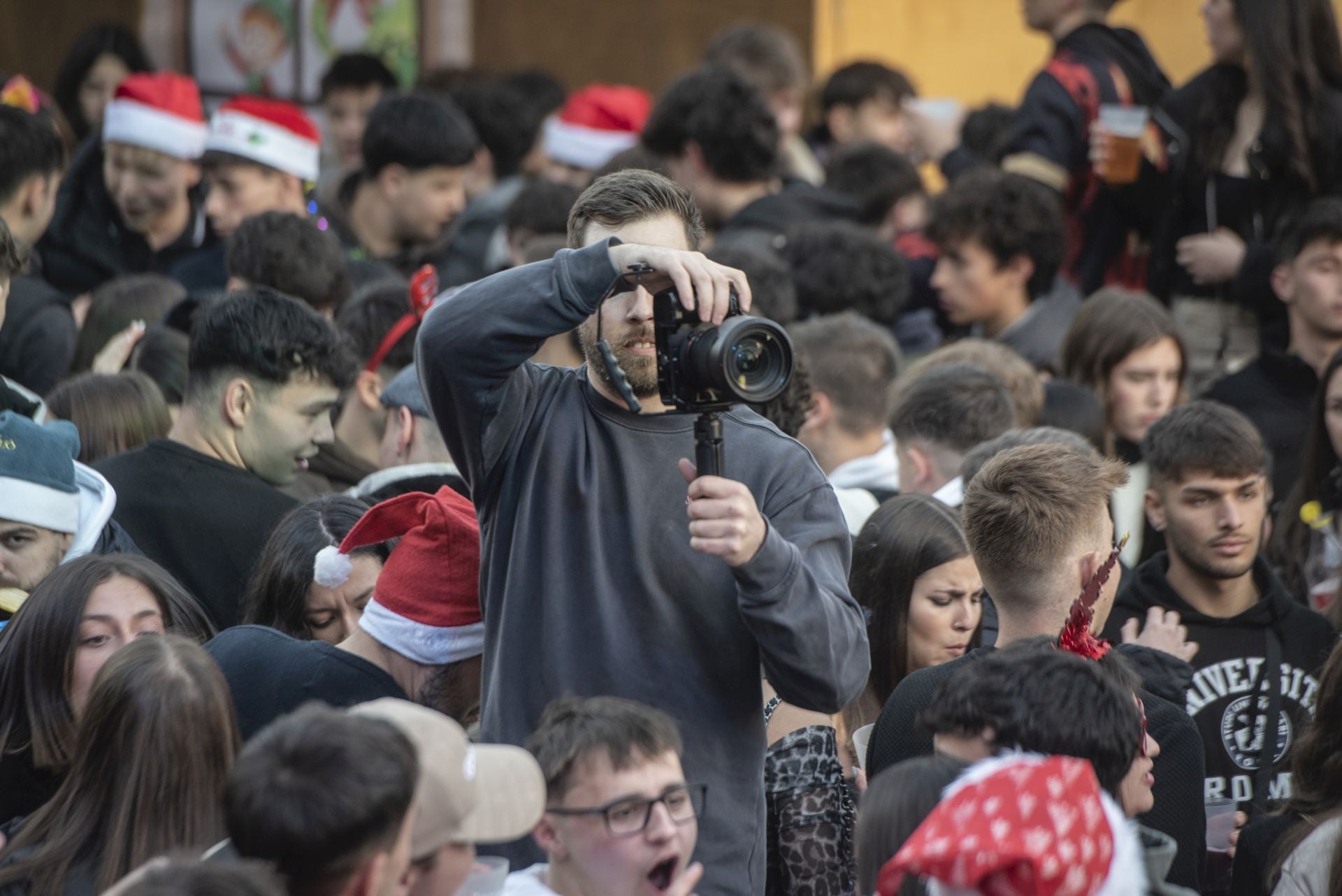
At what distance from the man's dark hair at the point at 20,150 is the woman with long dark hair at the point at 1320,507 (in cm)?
371

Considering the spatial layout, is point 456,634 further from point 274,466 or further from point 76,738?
point 274,466

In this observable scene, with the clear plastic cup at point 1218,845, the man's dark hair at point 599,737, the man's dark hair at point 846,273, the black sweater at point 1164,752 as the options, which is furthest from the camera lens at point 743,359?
the man's dark hair at point 846,273

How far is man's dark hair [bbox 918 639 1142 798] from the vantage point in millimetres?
2471

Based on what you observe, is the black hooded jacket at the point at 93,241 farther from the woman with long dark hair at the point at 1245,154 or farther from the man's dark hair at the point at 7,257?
the woman with long dark hair at the point at 1245,154

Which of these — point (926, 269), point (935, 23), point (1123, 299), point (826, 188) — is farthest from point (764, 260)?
point (935, 23)

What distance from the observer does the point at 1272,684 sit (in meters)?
3.74

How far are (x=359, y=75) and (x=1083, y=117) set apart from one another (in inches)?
146

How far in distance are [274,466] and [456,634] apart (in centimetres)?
122

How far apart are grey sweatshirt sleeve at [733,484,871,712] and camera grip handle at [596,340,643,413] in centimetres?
27

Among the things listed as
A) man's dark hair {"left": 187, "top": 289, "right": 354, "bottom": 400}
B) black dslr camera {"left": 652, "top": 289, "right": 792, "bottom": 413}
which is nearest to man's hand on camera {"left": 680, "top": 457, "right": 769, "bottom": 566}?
black dslr camera {"left": 652, "top": 289, "right": 792, "bottom": 413}

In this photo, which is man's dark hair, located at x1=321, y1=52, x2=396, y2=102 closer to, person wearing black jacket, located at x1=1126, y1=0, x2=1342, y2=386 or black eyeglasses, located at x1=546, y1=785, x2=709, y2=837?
person wearing black jacket, located at x1=1126, y1=0, x2=1342, y2=386

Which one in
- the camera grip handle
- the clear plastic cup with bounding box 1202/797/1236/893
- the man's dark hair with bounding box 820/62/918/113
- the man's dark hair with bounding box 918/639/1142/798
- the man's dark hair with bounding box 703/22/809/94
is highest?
the man's dark hair with bounding box 703/22/809/94

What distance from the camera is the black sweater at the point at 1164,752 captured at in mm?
2955

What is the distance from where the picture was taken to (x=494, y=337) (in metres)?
Result: 2.54
